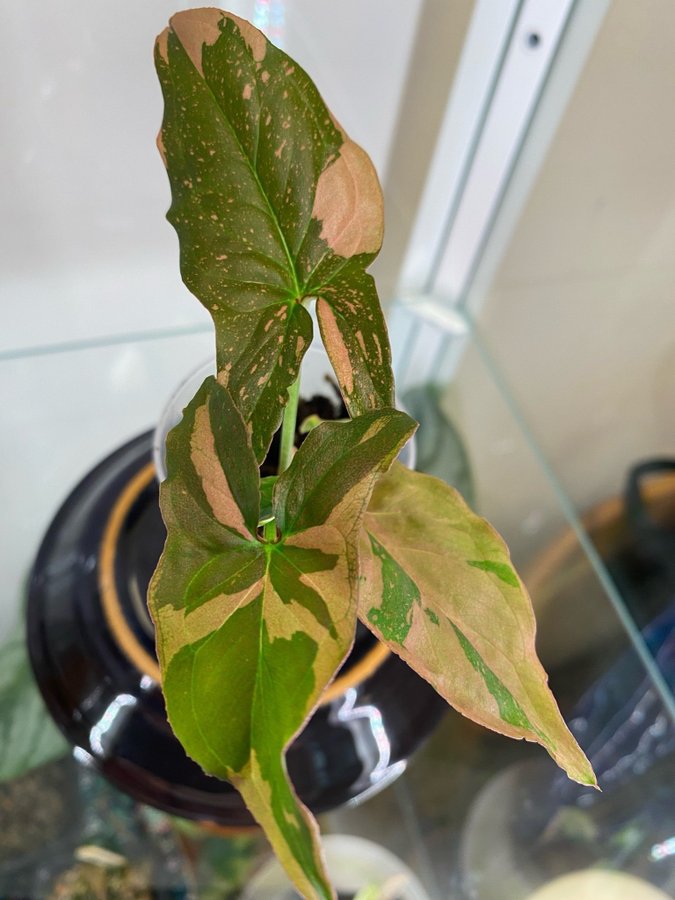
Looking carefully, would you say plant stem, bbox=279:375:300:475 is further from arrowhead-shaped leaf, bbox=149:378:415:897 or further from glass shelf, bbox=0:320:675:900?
glass shelf, bbox=0:320:675:900

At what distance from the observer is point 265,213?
241 millimetres

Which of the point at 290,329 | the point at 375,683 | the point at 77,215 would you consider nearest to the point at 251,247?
the point at 290,329

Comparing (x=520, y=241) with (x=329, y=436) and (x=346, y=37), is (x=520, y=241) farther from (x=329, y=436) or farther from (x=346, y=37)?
(x=329, y=436)

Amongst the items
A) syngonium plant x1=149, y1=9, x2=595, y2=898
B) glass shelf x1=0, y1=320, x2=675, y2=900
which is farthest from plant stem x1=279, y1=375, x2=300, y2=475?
glass shelf x1=0, y1=320, x2=675, y2=900

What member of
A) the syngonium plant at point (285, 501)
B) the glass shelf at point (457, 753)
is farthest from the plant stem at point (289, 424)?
the glass shelf at point (457, 753)

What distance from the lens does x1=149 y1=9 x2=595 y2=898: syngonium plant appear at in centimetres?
18

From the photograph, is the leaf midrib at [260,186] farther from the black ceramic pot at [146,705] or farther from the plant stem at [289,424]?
the black ceramic pot at [146,705]

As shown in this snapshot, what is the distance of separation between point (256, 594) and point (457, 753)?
1.52 feet

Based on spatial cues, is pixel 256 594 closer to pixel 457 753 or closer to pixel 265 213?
pixel 265 213

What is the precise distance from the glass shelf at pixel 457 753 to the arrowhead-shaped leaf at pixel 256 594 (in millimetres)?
349

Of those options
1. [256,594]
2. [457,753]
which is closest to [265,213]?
[256,594]

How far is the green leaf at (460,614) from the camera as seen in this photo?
21 centimetres

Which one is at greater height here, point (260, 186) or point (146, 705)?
point (260, 186)

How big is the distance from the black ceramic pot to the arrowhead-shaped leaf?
7.2 inches
